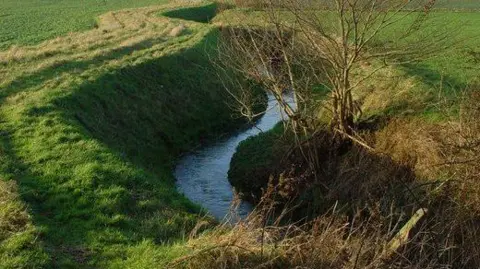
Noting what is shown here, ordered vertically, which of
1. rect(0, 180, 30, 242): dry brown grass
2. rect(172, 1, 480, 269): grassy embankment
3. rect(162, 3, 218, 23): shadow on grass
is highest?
rect(162, 3, 218, 23): shadow on grass

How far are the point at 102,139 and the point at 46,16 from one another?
32.8 metres

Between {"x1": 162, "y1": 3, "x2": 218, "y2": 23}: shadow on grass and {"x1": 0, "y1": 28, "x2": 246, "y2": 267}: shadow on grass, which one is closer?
{"x1": 0, "y1": 28, "x2": 246, "y2": 267}: shadow on grass

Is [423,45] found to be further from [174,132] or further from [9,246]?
[9,246]

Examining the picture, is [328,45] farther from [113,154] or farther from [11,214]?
[11,214]

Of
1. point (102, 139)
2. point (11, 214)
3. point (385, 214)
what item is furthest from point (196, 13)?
point (11, 214)

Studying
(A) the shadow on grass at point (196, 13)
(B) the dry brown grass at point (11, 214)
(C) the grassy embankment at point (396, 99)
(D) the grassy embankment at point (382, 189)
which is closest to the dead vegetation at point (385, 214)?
(D) the grassy embankment at point (382, 189)

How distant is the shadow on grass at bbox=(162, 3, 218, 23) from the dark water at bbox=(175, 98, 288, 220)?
2363 centimetres

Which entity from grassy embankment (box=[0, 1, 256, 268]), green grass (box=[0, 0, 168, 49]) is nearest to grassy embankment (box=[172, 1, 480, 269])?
grassy embankment (box=[0, 1, 256, 268])

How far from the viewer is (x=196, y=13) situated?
162ft

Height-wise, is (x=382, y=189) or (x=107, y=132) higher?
(x=107, y=132)

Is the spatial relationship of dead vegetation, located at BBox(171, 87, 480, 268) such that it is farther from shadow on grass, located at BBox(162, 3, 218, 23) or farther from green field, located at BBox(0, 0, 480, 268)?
shadow on grass, located at BBox(162, 3, 218, 23)

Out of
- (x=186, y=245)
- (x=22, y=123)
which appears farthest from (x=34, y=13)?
(x=186, y=245)

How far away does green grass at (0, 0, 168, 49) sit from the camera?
35.7m

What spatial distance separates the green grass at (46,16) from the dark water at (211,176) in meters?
15.3
